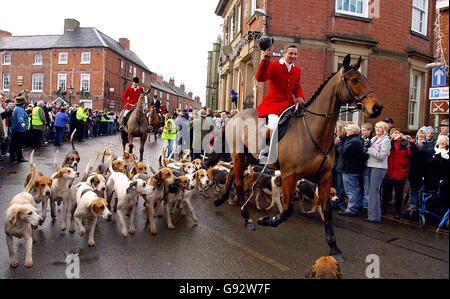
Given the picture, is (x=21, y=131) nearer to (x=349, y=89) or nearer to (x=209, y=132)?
(x=209, y=132)

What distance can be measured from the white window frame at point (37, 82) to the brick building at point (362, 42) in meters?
35.6

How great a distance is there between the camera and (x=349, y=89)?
4.61 meters

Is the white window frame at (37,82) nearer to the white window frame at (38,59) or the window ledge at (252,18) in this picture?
the white window frame at (38,59)

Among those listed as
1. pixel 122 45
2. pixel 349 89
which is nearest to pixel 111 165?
pixel 349 89

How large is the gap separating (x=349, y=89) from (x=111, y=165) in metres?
4.85

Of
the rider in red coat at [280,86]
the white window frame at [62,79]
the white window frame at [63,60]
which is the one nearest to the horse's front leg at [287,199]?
the rider in red coat at [280,86]

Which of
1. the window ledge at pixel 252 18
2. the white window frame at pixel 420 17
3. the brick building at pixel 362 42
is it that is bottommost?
the brick building at pixel 362 42

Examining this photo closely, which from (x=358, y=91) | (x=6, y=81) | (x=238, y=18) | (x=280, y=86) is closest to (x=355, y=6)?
(x=238, y=18)

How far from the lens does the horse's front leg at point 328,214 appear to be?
14.6 ft

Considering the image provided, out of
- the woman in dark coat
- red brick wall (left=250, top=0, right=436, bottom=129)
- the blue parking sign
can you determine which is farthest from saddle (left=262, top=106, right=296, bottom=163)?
the woman in dark coat

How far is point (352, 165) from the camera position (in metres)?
7.33

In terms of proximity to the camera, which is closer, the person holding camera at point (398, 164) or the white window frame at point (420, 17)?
the person holding camera at point (398, 164)

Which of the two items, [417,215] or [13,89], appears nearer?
[417,215]

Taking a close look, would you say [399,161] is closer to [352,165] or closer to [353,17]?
[352,165]
